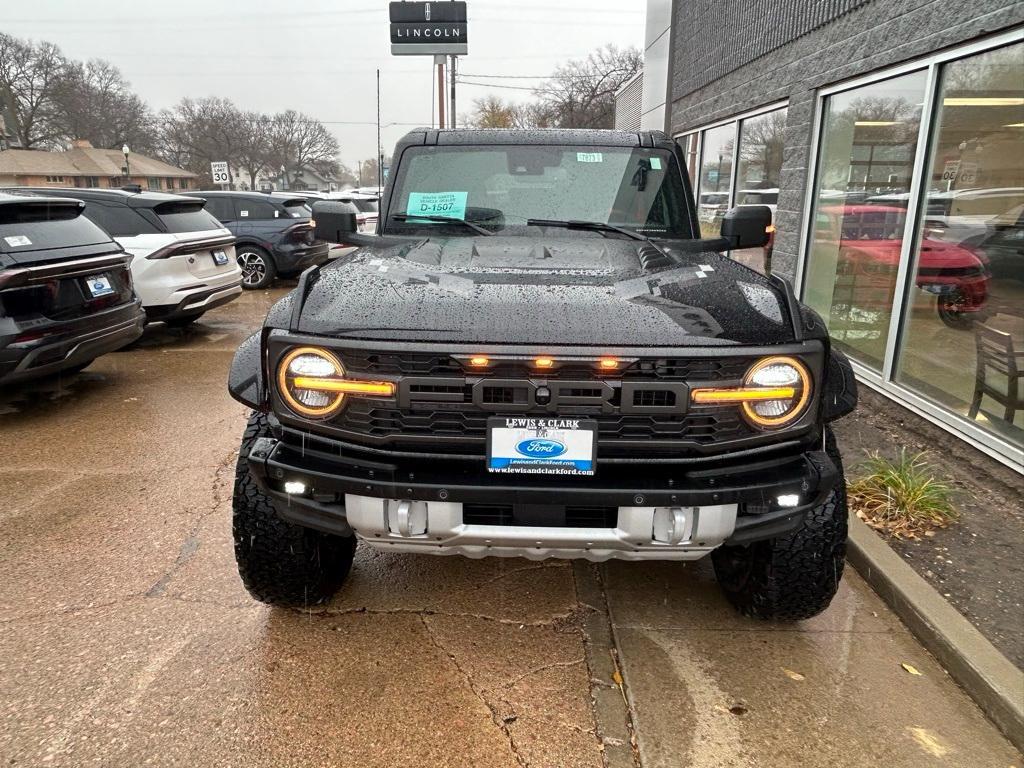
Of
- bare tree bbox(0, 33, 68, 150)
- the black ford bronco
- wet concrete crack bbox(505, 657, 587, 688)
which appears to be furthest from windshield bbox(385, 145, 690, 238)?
bare tree bbox(0, 33, 68, 150)

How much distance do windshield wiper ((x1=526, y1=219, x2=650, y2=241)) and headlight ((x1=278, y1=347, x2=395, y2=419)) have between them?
1.52 metres

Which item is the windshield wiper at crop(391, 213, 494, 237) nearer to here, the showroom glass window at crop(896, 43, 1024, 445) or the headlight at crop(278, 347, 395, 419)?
the headlight at crop(278, 347, 395, 419)

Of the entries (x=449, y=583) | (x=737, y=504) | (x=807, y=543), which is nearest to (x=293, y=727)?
(x=449, y=583)

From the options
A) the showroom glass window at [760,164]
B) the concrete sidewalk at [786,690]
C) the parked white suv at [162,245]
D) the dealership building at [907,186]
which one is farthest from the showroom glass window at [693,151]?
the concrete sidewalk at [786,690]

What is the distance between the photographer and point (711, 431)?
217cm

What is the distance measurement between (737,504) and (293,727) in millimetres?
1543

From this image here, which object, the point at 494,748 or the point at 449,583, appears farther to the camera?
the point at 449,583

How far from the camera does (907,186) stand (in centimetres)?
511

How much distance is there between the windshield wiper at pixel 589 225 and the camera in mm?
3234

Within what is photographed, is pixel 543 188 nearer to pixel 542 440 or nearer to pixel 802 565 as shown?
pixel 542 440

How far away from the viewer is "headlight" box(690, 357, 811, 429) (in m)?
2.12

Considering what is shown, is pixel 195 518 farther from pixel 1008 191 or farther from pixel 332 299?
pixel 1008 191

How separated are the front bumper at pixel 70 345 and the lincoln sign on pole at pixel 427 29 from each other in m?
10.2

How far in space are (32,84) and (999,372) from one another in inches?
2934
